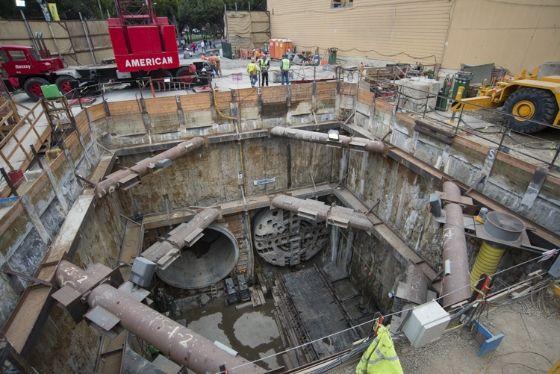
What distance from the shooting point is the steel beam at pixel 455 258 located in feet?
18.5

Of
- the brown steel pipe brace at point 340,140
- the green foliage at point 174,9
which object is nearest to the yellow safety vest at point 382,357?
the brown steel pipe brace at point 340,140

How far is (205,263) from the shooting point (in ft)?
51.5

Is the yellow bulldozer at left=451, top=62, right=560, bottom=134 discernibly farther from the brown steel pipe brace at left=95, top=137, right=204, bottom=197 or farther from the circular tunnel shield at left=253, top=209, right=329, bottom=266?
the brown steel pipe brace at left=95, top=137, right=204, bottom=197

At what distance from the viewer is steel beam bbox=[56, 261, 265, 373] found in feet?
15.4

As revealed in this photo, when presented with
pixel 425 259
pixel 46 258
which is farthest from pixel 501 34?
pixel 46 258

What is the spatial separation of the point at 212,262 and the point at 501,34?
1874 centimetres

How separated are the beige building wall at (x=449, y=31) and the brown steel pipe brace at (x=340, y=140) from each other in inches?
374

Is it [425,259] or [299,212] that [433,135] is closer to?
[425,259]

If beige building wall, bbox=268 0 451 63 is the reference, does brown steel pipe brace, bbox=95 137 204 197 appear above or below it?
below

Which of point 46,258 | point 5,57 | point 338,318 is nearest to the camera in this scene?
point 46,258

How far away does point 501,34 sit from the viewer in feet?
48.9

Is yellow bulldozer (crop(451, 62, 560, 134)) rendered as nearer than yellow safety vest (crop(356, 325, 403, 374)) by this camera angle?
No

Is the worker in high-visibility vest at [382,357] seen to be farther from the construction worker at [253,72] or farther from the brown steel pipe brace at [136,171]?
the construction worker at [253,72]

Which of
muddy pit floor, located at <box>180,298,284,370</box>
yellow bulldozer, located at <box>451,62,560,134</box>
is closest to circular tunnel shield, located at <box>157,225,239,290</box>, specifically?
muddy pit floor, located at <box>180,298,284,370</box>
